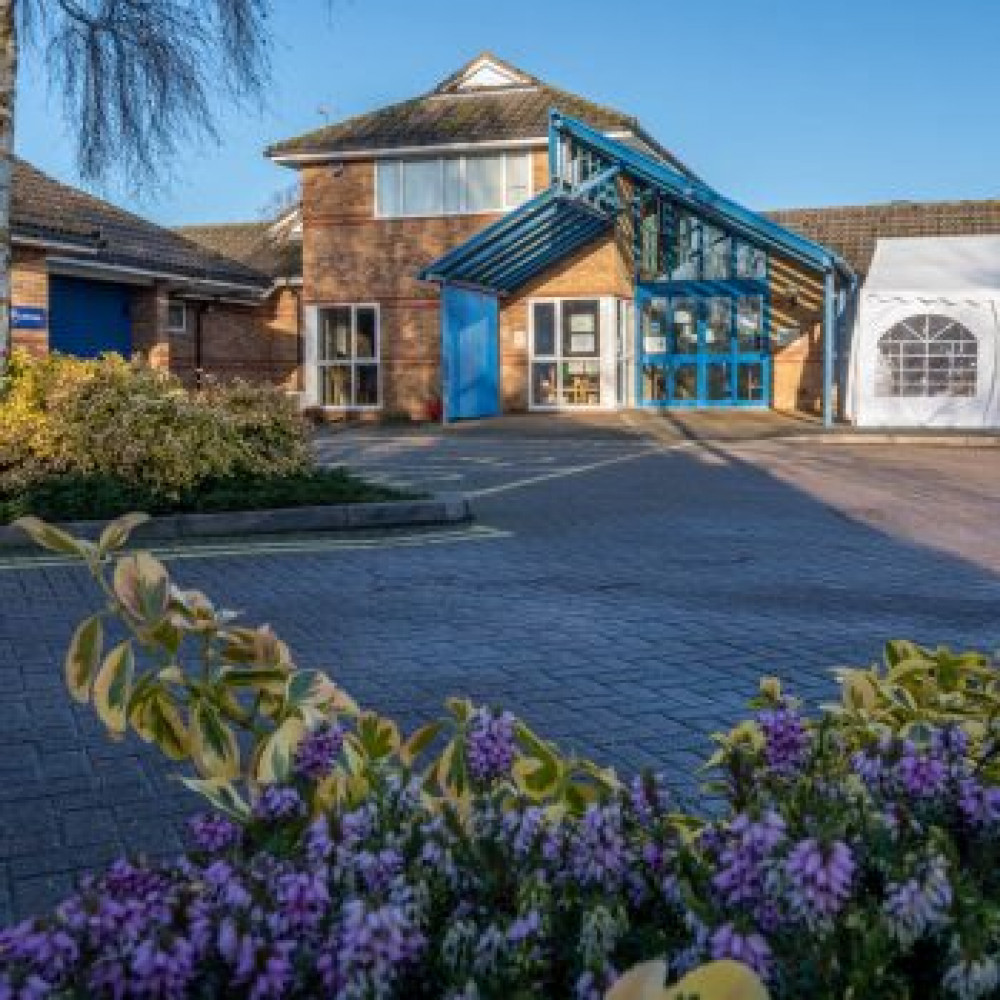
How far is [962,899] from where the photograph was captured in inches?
58.1

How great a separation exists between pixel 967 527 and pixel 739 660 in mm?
6015

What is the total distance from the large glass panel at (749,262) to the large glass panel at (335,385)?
9.80m

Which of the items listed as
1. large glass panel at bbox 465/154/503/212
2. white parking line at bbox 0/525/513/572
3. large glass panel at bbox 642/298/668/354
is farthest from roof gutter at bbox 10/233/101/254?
large glass panel at bbox 642/298/668/354

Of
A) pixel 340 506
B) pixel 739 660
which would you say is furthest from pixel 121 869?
pixel 340 506

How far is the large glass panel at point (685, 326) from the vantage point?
99.4 feet

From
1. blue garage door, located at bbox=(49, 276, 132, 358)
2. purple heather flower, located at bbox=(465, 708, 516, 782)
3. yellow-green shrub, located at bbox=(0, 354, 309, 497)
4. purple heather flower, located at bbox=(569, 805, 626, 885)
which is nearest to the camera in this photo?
purple heather flower, located at bbox=(569, 805, 626, 885)

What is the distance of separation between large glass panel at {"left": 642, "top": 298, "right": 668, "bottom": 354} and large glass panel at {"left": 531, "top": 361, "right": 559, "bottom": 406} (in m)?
2.46

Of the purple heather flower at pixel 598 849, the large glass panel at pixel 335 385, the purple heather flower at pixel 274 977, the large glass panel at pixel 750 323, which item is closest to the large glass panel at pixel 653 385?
the large glass panel at pixel 750 323

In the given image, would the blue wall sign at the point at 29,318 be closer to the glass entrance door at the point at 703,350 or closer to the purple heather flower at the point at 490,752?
the glass entrance door at the point at 703,350

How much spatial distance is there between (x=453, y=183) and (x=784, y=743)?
92.9 feet

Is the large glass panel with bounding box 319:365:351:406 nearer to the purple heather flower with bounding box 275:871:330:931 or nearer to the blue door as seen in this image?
the blue door

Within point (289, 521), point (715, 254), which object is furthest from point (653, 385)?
point (289, 521)

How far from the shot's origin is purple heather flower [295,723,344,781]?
207 centimetres

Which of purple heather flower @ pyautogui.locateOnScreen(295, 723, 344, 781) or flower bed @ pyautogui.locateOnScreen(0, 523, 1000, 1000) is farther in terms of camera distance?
purple heather flower @ pyautogui.locateOnScreen(295, 723, 344, 781)
